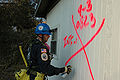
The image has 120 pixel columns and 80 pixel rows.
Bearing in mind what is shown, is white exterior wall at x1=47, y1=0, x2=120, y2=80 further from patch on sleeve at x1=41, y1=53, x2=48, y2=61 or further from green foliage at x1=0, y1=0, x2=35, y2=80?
green foliage at x1=0, y1=0, x2=35, y2=80

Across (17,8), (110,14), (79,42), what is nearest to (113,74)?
(110,14)

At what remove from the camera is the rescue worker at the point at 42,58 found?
8.73ft

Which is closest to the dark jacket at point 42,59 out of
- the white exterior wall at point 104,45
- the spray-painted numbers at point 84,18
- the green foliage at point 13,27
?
the white exterior wall at point 104,45

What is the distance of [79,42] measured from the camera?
265 cm

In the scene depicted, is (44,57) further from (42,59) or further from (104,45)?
(104,45)

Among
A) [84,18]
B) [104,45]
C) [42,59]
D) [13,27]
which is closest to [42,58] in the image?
[42,59]

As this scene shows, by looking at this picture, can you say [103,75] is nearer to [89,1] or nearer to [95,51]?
[95,51]

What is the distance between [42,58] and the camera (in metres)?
2.65

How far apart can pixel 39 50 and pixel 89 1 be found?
4.09 ft

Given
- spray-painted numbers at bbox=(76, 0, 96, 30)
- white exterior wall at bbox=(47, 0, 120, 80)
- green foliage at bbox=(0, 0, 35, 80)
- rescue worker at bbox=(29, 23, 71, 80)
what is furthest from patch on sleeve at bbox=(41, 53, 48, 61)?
green foliage at bbox=(0, 0, 35, 80)

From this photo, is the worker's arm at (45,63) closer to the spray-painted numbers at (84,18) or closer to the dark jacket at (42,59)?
the dark jacket at (42,59)

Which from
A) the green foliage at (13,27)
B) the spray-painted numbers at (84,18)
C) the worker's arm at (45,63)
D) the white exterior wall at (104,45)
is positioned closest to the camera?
the white exterior wall at (104,45)

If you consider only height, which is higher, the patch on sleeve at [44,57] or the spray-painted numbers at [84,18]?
the spray-painted numbers at [84,18]

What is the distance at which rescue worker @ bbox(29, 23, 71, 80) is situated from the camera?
266 cm
